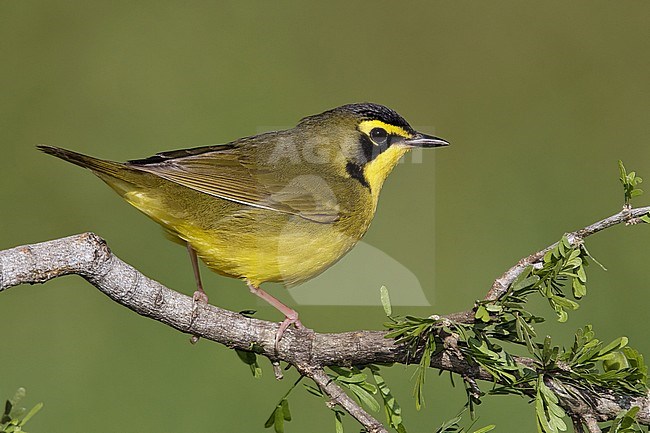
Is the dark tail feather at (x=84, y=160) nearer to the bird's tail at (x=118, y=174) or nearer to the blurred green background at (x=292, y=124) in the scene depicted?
the bird's tail at (x=118, y=174)

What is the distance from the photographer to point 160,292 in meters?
1.37

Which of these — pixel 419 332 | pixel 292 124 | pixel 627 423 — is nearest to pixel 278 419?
pixel 419 332

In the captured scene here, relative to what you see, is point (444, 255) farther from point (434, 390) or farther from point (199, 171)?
point (199, 171)

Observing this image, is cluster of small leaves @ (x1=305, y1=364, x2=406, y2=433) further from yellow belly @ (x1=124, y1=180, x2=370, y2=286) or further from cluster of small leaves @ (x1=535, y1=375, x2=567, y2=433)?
yellow belly @ (x1=124, y1=180, x2=370, y2=286)

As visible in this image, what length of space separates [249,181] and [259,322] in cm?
59

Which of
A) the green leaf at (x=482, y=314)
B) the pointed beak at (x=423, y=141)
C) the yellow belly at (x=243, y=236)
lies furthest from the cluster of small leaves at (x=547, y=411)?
the pointed beak at (x=423, y=141)

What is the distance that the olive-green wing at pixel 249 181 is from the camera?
189cm

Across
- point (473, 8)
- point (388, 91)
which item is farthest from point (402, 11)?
point (388, 91)

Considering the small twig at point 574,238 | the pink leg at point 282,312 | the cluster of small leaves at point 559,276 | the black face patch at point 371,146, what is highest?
the black face patch at point 371,146

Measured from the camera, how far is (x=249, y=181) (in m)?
2.03

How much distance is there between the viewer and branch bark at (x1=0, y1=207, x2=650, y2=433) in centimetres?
123

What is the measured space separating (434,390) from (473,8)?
10.8ft

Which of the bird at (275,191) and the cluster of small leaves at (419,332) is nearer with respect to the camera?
the cluster of small leaves at (419,332)

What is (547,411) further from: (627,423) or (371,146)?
(371,146)
